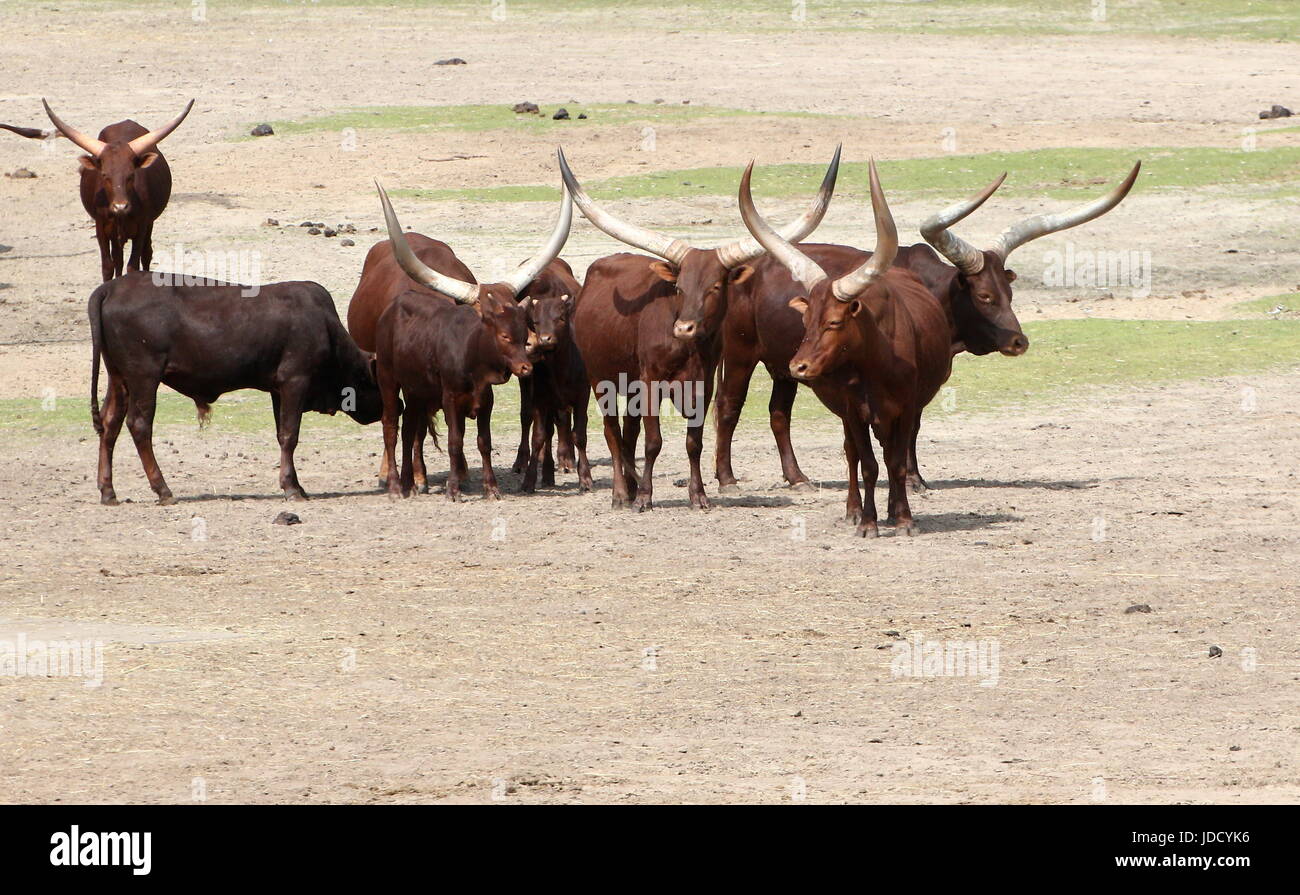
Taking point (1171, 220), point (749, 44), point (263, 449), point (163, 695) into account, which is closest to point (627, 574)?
point (163, 695)

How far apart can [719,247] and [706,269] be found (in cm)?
39

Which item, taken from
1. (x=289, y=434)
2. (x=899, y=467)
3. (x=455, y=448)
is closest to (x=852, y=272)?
(x=899, y=467)

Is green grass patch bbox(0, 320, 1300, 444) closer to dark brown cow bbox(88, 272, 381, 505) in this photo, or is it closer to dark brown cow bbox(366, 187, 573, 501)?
dark brown cow bbox(366, 187, 573, 501)

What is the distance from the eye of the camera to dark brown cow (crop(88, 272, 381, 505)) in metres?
12.7

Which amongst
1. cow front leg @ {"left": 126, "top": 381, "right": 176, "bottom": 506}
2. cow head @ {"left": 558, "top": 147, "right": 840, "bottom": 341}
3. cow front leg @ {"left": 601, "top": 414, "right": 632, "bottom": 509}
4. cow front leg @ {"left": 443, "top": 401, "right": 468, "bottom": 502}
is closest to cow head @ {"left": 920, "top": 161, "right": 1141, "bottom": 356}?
cow head @ {"left": 558, "top": 147, "right": 840, "bottom": 341}

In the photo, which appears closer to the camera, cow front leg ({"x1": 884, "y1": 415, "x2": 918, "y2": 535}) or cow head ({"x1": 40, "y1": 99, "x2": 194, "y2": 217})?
cow front leg ({"x1": 884, "y1": 415, "x2": 918, "y2": 535})

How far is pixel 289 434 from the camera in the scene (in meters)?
12.9

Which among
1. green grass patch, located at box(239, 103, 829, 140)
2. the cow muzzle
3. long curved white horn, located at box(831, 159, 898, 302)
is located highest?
green grass patch, located at box(239, 103, 829, 140)

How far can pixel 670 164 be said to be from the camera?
25125 mm

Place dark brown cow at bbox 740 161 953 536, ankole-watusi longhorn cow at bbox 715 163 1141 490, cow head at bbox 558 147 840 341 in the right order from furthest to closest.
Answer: ankole-watusi longhorn cow at bbox 715 163 1141 490 → cow head at bbox 558 147 840 341 → dark brown cow at bbox 740 161 953 536

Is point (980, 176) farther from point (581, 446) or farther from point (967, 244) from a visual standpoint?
point (581, 446)

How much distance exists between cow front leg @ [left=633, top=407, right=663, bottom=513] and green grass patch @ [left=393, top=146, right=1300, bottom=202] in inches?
435

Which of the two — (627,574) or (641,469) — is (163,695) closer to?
(627,574)

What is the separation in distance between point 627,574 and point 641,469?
3527 mm
